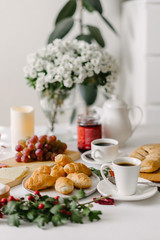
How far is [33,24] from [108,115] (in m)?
1.93

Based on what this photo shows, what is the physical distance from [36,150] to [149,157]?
1.50 ft

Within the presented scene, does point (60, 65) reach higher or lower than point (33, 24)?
lower

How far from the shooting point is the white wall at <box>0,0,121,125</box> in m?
3.23

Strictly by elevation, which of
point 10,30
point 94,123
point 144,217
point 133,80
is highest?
point 10,30

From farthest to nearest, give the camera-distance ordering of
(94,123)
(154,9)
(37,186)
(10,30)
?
(10,30) < (154,9) < (94,123) < (37,186)

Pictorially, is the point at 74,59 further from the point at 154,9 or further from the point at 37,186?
the point at 154,9

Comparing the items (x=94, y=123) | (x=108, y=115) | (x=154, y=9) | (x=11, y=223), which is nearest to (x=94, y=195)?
(x=11, y=223)

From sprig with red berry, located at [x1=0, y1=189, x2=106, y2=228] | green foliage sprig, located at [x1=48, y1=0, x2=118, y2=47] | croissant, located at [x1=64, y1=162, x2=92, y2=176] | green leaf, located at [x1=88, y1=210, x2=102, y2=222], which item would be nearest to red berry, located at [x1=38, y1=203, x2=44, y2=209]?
sprig with red berry, located at [x1=0, y1=189, x2=106, y2=228]

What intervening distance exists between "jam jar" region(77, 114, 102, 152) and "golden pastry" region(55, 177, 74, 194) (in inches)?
19.2

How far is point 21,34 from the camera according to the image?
329cm

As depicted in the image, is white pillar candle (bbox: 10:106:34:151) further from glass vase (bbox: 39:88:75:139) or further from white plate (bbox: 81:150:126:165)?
white plate (bbox: 81:150:126:165)

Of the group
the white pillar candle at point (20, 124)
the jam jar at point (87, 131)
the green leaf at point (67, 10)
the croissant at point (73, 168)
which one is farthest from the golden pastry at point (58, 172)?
the green leaf at point (67, 10)

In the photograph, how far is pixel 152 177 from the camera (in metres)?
1.19

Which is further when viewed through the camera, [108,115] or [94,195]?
[108,115]
